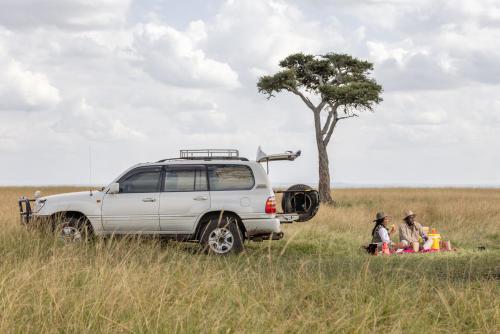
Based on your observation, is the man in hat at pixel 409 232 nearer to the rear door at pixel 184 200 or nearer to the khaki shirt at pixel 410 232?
the khaki shirt at pixel 410 232

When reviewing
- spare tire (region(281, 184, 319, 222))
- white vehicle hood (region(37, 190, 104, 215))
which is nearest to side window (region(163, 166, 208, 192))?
white vehicle hood (region(37, 190, 104, 215))

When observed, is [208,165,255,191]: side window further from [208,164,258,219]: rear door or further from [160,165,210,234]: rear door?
[160,165,210,234]: rear door

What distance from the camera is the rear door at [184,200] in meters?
12.9

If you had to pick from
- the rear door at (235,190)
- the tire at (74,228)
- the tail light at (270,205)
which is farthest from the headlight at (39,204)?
the tail light at (270,205)

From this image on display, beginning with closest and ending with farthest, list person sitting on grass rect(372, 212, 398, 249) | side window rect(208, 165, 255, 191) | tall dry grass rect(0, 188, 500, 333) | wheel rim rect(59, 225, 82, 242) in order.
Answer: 1. tall dry grass rect(0, 188, 500, 333)
2. wheel rim rect(59, 225, 82, 242)
3. side window rect(208, 165, 255, 191)
4. person sitting on grass rect(372, 212, 398, 249)

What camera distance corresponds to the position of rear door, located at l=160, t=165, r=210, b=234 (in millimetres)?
12922

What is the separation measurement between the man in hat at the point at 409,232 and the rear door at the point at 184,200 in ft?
12.9

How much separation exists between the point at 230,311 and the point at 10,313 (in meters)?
1.88

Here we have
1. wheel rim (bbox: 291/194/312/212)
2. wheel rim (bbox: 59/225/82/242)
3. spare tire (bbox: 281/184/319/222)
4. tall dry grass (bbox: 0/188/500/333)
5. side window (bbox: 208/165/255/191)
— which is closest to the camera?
tall dry grass (bbox: 0/188/500/333)

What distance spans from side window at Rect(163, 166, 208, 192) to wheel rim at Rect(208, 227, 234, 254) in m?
0.83

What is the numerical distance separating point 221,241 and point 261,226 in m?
0.77

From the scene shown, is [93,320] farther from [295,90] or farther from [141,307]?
[295,90]

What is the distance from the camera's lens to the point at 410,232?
14156 mm

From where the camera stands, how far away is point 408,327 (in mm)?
6504
